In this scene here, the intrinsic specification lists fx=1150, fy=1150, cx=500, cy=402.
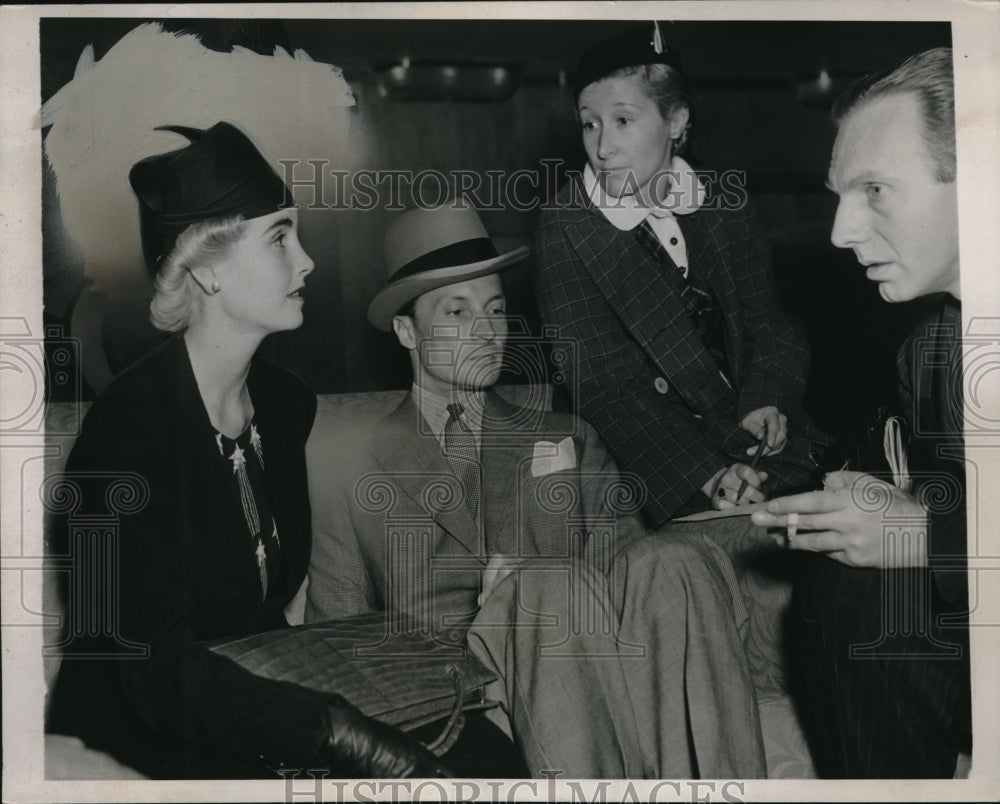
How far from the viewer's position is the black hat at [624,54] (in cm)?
286

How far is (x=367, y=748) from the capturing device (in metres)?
2.61

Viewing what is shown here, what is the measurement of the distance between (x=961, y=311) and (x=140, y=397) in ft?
6.74

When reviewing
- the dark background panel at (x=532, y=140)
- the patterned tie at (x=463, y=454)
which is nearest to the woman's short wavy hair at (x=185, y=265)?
the dark background panel at (x=532, y=140)

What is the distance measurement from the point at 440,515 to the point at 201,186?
3.23ft

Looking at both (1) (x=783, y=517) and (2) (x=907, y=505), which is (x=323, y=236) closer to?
(1) (x=783, y=517)

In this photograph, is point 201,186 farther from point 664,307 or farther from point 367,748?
point 367,748

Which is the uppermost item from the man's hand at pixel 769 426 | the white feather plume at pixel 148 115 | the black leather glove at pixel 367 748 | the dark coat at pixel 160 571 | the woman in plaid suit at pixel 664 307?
the white feather plume at pixel 148 115

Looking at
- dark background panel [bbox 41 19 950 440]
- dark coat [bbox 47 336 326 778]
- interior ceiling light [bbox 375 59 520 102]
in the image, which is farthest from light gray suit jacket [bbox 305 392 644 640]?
interior ceiling light [bbox 375 59 520 102]

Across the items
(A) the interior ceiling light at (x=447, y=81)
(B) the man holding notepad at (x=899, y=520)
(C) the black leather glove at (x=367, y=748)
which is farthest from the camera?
(A) the interior ceiling light at (x=447, y=81)

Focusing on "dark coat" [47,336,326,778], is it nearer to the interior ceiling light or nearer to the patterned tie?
the patterned tie

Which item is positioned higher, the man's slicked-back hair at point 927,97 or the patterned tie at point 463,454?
the man's slicked-back hair at point 927,97

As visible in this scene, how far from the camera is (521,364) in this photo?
2.87 m

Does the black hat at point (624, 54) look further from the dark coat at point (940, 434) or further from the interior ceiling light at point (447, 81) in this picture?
the dark coat at point (940, 434)

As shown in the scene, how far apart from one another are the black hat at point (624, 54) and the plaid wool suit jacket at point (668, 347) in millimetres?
277
